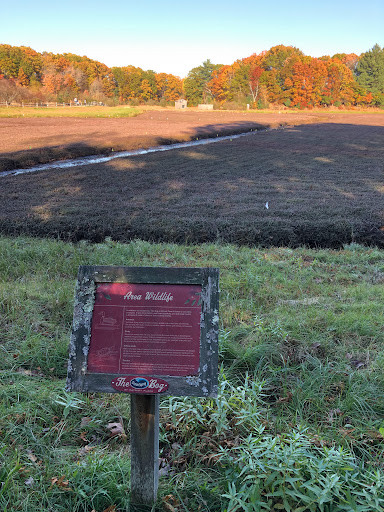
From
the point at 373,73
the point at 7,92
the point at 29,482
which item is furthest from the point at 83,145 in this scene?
the point at 373,73

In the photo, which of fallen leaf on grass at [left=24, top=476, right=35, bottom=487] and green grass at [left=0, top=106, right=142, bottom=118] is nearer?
fallen leaf on grass at [left=24, top=476, right=35, bottom=487]

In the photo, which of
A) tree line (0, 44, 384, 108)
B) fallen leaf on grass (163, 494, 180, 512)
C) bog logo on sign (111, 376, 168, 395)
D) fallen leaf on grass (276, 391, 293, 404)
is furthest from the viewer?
tree line (0, 44, 384, 108)

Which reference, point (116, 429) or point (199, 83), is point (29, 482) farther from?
point (199, 83)

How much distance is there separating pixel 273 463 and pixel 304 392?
100cm

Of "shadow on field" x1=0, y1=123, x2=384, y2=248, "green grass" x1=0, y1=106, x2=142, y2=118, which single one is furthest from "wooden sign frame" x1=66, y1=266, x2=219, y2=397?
"green grass" x1=0, y1=106, x2=142, y2=118

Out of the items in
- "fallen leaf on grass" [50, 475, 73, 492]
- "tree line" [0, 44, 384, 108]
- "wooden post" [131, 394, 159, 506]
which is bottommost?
"fallen leaf on grass" [50, 475, 73, 492]

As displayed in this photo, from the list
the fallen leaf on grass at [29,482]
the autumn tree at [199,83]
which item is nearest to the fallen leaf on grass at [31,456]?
the fallen leaf on grass at [29,482]

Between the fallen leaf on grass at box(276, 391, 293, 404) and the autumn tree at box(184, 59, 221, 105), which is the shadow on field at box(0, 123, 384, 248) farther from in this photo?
the autumn tree at box(184, 59, 221, 105)

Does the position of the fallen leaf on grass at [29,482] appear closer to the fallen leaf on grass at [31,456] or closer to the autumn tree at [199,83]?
the fallen leaf on grass at [31,456]

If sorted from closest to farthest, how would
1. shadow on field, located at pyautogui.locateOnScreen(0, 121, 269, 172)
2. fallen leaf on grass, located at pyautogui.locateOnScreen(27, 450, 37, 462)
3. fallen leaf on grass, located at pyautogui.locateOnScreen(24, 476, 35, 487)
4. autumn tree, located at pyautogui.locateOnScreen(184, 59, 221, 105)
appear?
1. fallen leaf on grass, located at pyautogui.locateOnScreen(24, 476, 35, 487)
2. fallen leaf on grass, located at pyautogui.locateOnScreen(27, 450, 37, 462)
3. shadow on field, located at pyautogui.locateOnScreen(0, 121, 269, 172)
4. autumn tree, located at pyautogui.locateOnScreen(184, 59, 221, 105)

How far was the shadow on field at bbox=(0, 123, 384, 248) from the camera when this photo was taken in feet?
30.7

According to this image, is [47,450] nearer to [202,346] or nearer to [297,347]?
[202,346]

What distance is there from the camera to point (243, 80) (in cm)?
10456

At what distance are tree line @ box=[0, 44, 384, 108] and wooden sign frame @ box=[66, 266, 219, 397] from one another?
87.7m
